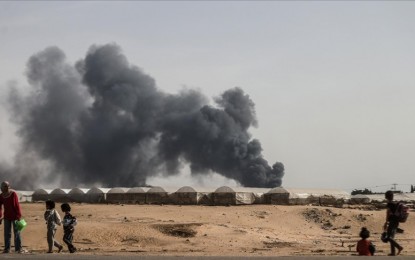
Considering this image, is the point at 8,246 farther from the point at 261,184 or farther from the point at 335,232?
the point at 261,184

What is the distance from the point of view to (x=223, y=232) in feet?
94.5

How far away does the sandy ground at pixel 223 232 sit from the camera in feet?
73.0

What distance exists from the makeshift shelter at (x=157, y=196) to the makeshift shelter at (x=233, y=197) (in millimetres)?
4534

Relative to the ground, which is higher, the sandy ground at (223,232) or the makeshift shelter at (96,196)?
the makeshift shelter at (96,196)

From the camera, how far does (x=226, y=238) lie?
88.7ft

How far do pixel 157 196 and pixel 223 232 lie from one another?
33.4m

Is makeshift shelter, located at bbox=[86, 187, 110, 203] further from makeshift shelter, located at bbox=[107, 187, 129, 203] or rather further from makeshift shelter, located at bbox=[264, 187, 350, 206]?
makeshift shelter, located at bbox=[264, 187, 350, 206]

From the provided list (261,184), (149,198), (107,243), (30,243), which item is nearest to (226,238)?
(107,243)

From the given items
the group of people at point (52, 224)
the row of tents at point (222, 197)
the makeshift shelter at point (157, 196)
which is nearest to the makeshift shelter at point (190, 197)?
the row of tents at point (222, 197)

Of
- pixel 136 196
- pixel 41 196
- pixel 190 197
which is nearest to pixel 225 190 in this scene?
pixel 190 197

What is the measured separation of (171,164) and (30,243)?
84.9m

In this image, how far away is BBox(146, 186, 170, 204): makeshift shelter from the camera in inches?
2409

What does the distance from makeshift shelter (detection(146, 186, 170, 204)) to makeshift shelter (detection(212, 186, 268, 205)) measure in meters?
4.53

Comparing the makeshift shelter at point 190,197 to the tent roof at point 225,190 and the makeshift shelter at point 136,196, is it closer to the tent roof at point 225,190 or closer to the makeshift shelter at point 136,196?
the tent roof at point 225,190
